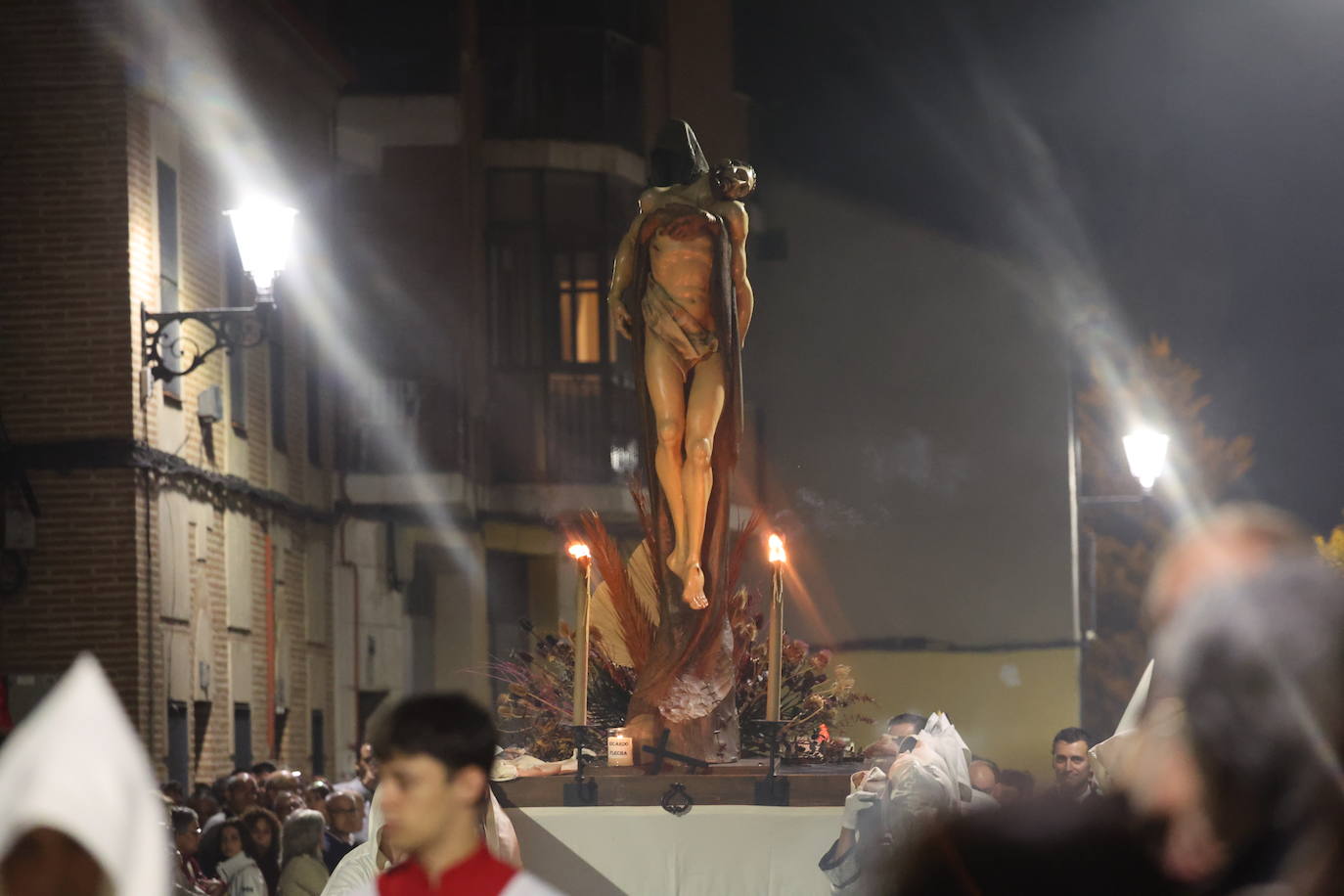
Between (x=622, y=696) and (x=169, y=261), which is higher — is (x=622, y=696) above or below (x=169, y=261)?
below

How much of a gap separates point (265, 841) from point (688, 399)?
344 cm

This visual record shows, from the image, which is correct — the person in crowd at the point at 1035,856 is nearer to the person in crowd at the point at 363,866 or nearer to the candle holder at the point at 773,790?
the person in crowd at the point at 363,866

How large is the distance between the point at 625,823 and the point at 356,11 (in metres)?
19.7

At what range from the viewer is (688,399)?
1039cm

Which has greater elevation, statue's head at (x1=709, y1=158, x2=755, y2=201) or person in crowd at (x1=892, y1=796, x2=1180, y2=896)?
statue's head at (x1=709, y1=158, x2=755, y2=201)

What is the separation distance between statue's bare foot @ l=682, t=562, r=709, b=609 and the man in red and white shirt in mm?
5926

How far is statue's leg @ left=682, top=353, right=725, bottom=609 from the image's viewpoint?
10.3m

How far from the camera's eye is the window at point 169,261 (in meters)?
20.0

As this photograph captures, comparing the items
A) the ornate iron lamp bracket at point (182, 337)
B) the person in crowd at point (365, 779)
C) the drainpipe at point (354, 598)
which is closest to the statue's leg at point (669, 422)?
the person in crowd at point (365, 779)

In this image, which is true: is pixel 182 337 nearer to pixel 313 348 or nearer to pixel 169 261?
pixel 169 261

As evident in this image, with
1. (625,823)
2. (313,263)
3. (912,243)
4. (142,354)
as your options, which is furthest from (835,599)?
(625,823)

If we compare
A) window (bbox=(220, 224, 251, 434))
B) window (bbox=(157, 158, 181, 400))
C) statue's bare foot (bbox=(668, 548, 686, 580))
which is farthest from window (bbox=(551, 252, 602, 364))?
statue's bare foot (bbox=(668, 548, 686, 580))

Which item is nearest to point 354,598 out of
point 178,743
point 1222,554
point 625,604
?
point 178,743

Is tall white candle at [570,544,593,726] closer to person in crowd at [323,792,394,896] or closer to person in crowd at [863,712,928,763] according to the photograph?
person in crowd at [863,712,928,763]
